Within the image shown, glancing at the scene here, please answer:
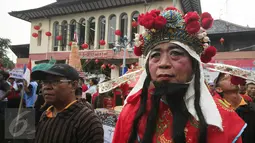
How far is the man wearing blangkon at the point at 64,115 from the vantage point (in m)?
2.08

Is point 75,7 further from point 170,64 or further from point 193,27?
point 170,64

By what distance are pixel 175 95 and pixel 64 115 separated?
1090 millimetres

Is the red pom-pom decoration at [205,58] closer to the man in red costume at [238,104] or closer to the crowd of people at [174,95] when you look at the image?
the crowd of people at [174,95]

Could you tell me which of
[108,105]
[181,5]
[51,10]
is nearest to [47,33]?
[51,10]

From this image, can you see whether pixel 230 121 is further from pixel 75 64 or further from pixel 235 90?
pixel 75 64

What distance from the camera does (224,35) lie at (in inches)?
653

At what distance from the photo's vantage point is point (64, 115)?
2199mm

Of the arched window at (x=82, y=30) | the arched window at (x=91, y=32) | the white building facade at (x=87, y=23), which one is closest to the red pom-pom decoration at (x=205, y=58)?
the white building facade at (x=87, y=23)

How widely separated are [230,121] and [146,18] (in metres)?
0.80

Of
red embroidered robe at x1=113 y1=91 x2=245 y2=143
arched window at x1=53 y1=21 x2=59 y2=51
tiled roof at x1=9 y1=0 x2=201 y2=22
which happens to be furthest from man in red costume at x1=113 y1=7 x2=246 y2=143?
arched window at x1=53 y1=21 x2=59 y2=51

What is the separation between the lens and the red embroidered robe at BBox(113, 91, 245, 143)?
4.74ft

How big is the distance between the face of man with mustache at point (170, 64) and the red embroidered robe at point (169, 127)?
0.66 ft

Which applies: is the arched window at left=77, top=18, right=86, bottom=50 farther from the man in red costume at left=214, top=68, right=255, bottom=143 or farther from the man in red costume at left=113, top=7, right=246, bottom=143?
the man in red costume at left=113, top=7, right=246, bottom=143

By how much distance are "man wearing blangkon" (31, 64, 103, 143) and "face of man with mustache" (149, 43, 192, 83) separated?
2.70 ft
